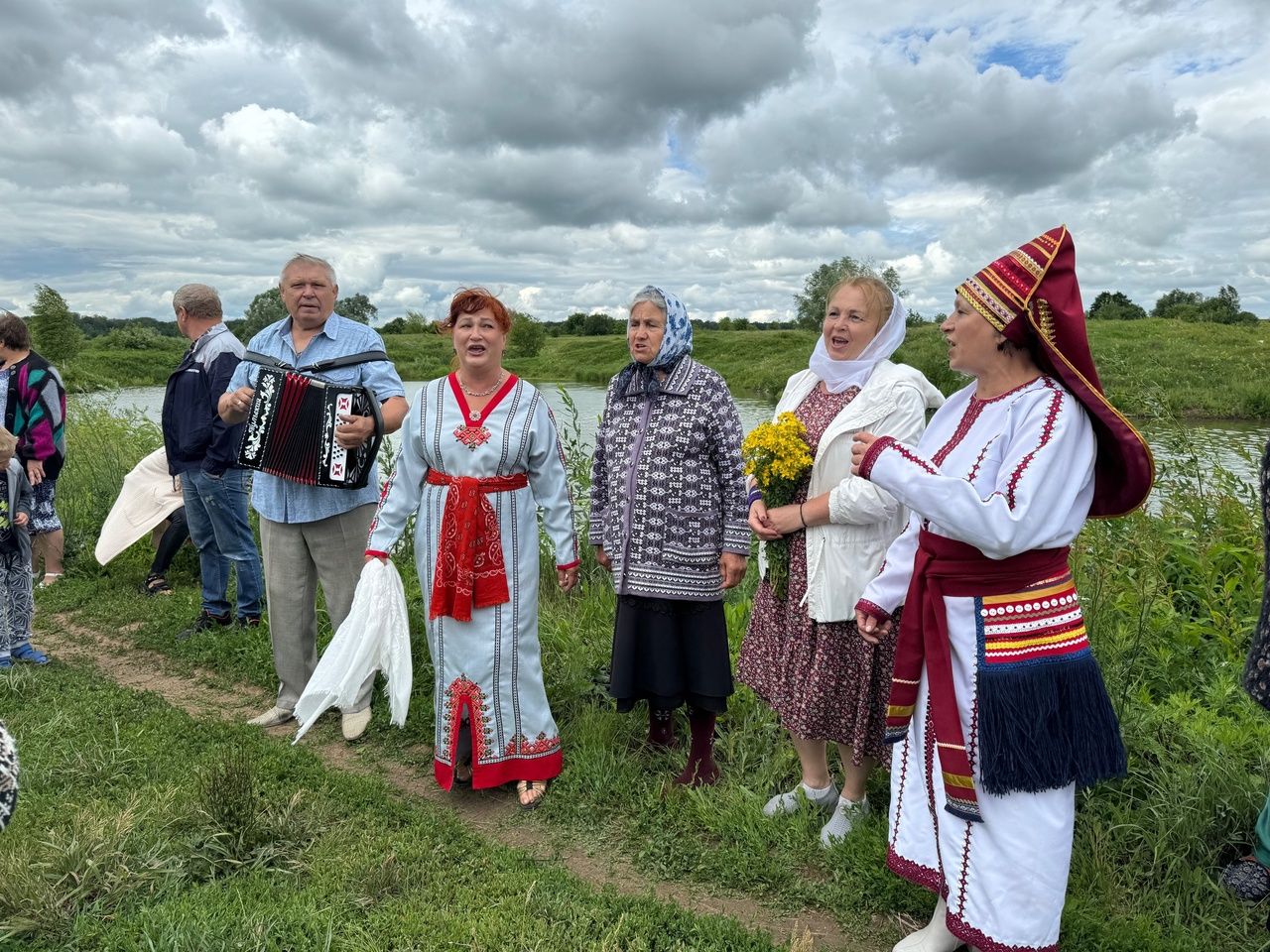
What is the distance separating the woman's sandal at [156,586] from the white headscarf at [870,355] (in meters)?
5.79

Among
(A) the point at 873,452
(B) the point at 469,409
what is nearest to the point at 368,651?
(B) the point at 469,409

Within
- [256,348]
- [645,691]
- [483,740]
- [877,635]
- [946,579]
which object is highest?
[256,348]

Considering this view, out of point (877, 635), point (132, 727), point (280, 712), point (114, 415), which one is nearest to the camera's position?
point (877, 635)

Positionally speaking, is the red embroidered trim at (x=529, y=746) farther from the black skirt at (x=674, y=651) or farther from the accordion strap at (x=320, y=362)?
the accordion strap at (x=320, y=362)

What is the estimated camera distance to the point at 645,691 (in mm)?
3791

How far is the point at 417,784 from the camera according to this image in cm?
402

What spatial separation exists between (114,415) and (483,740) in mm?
11075

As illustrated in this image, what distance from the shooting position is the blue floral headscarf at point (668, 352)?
359 cm

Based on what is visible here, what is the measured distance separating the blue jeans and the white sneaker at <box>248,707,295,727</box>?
4.80 ft

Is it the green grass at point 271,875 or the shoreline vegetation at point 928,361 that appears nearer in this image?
the green grass at point 271,875

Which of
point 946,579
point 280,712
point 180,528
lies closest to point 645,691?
point 946,579

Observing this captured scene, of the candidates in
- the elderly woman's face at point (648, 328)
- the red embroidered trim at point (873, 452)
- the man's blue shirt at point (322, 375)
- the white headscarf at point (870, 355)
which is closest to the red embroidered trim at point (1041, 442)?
the red embroidered trim at point (873, 452)

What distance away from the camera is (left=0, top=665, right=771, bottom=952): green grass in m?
2.66

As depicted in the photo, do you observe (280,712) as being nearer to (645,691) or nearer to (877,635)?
(645,691)
